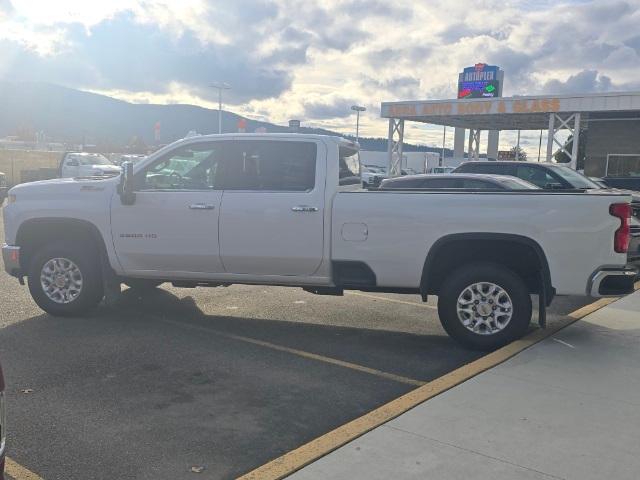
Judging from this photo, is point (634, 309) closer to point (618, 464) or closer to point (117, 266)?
point (618, 464)

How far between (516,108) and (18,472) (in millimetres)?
25108

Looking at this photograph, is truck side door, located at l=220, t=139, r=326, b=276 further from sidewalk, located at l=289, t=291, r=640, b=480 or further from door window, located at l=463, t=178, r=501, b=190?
door window, located at l=463, t=178, r=501, b=190

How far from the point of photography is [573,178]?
41.1ft

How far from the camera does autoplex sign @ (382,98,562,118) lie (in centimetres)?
2514

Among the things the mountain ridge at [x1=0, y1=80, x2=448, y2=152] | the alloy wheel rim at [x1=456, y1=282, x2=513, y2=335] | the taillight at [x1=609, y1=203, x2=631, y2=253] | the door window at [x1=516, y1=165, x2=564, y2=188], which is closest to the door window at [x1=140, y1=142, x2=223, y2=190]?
the alloy wheel rim at [x1=456, y1=282, x2=513, y2=335]

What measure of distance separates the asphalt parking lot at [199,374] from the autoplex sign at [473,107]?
62.0 feet

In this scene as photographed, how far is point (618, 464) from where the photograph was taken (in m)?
3.58

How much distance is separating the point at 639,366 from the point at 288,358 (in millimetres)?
2982

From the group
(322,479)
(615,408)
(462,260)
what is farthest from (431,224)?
(322,479)

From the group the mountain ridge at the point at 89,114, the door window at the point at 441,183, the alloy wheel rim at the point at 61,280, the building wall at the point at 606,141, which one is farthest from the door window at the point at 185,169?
the mountain ridge at the point at 89,114

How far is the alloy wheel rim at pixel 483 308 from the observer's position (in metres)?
5.89

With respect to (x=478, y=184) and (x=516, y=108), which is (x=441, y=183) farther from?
(x=516, y=108)

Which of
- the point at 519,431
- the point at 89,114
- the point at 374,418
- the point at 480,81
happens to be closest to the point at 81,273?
the point at 374,418

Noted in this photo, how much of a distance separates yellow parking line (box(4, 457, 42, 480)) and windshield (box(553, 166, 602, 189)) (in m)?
11.2
